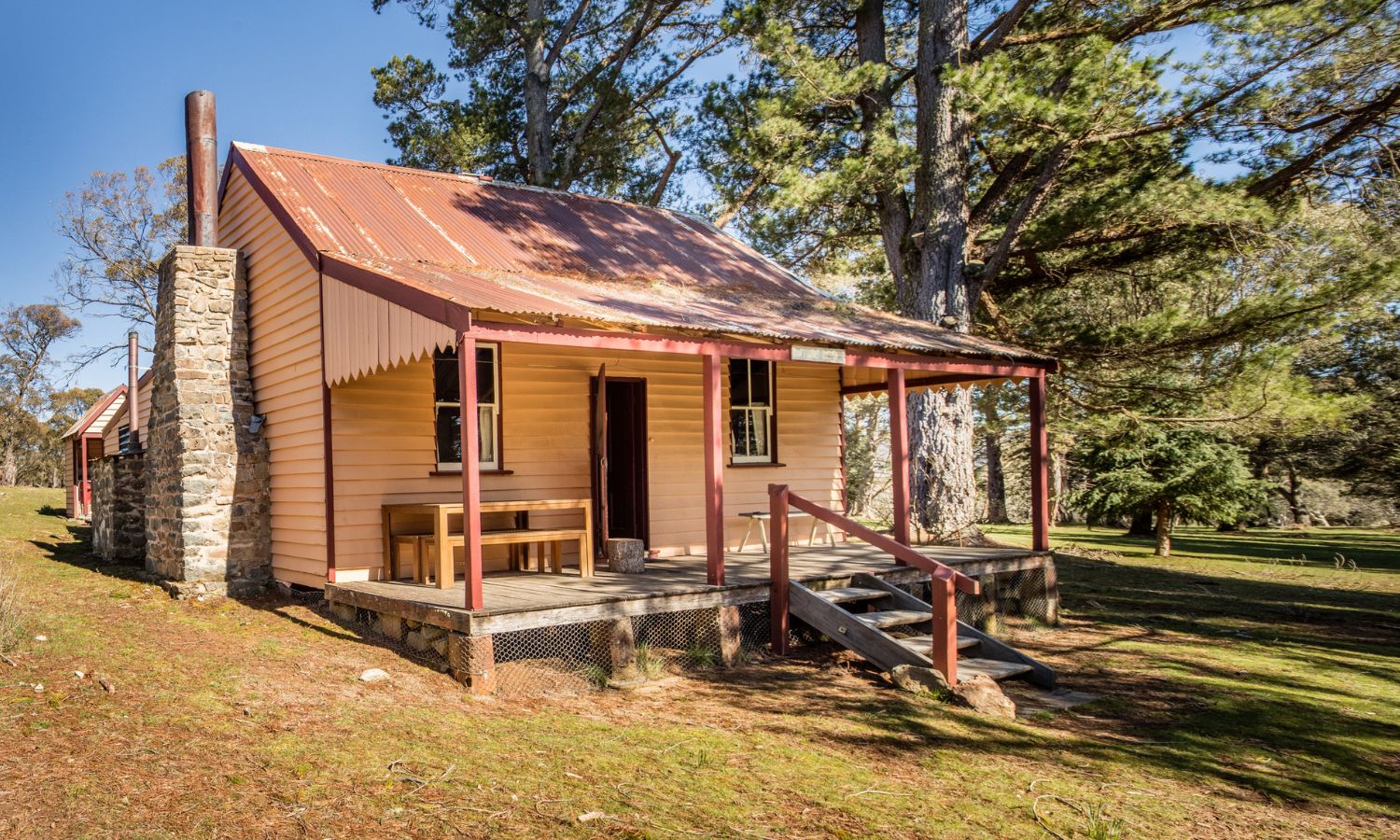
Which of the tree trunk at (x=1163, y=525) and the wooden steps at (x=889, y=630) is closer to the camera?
the wooden steps at (x=889, y=630)

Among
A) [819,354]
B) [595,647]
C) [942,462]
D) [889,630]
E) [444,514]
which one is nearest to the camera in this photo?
[595,647]

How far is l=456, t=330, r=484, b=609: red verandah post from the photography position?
681cm

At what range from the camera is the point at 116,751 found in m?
4.85

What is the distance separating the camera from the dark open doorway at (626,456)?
36.5 ft

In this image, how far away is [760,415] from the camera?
40.7 feet

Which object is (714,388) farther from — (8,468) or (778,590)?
(8,468)

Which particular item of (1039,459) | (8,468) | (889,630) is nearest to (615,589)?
(889,630)

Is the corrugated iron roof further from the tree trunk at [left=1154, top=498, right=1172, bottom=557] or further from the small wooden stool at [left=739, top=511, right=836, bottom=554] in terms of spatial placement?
the tree trunk at [left=1154, top=498, right=1172, bottom=557]

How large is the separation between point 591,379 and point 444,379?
1.73 metres

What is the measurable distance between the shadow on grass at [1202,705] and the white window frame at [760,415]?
4.03m

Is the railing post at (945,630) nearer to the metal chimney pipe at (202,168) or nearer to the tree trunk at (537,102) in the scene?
the metal chimney pipe at (202,168)

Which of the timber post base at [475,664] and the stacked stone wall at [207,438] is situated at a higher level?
the stacked stone wall at [207,438]

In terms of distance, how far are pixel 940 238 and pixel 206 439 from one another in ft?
33.8

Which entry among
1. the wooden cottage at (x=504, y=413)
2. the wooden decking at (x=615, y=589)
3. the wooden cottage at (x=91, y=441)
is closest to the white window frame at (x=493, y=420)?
the wooden cottage at (x=504, y=413)
